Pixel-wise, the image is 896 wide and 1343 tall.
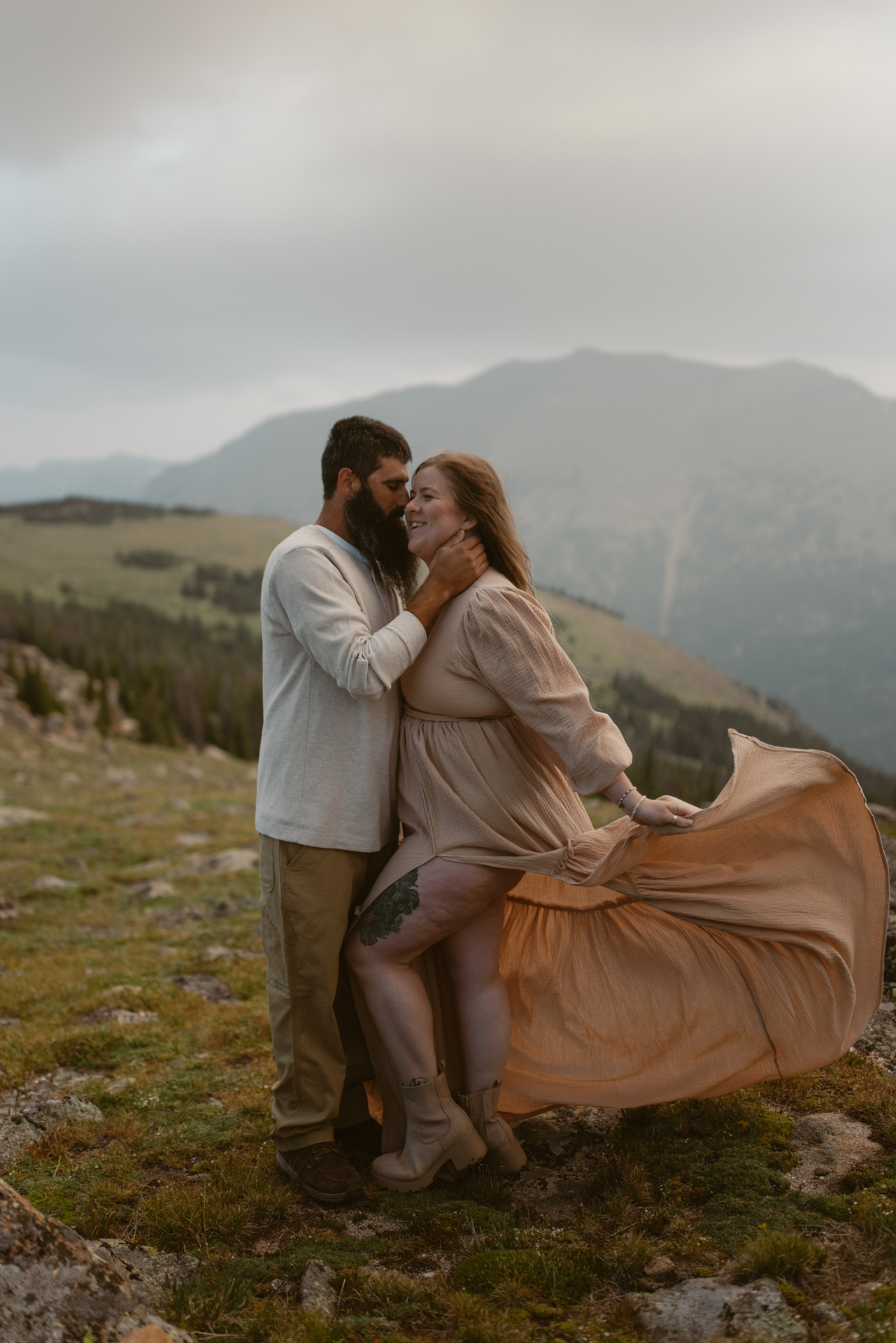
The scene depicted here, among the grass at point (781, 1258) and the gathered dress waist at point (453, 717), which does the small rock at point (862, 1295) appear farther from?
the gathered dress waist at point (453, 717)

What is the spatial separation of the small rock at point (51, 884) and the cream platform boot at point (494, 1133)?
855cm

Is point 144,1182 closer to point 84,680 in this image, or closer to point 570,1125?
point 570,1125

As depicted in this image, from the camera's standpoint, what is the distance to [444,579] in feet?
14.1

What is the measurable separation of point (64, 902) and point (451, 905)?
8.38 metres

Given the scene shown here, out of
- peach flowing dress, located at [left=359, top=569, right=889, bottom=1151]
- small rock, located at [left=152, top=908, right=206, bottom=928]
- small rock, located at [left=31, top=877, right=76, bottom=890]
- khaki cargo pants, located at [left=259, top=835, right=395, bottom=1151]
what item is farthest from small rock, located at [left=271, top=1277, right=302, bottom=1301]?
small rock, located at [left=31, top=877, right=76, bottom=890]

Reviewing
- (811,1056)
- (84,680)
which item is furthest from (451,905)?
(84,680)

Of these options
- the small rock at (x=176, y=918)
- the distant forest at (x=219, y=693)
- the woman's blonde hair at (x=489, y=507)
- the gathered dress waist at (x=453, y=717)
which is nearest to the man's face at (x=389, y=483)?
the woman's blonde hair at (x=489, y=507)

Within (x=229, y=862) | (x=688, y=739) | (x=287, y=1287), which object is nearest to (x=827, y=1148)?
(x=287, y=1287)

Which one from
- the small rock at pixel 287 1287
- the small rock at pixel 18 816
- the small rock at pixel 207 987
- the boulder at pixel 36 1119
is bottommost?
the small rock at pixel 18 816

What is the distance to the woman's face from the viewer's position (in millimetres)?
4348

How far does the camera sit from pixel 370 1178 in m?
4.50

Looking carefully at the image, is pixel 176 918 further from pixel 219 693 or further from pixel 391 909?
pixel 219 693

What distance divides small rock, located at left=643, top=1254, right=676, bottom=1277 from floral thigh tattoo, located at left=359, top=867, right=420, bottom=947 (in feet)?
5.58

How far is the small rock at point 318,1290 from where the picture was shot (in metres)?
3.37
